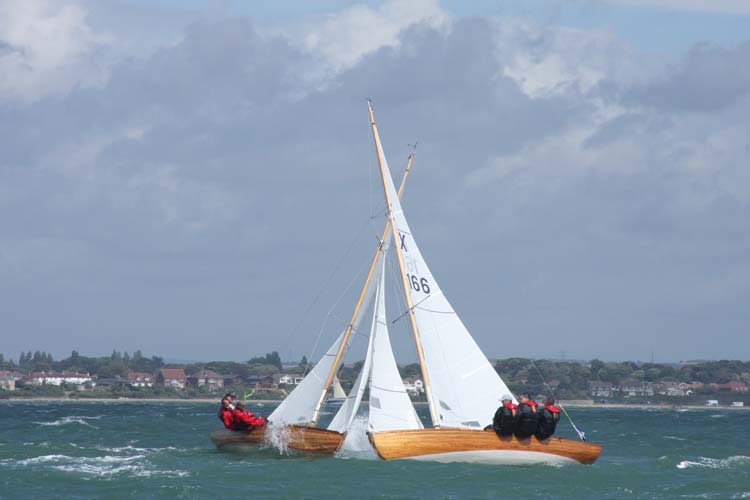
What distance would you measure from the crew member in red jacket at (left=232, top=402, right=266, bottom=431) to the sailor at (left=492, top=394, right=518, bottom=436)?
7532 millimetres

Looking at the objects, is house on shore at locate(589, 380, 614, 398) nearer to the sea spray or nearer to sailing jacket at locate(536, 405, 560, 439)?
the sea spray

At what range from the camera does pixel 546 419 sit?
34.0 metres

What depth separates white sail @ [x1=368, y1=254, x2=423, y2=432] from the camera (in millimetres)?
35312

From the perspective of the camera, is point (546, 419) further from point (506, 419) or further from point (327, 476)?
point (327, 476)

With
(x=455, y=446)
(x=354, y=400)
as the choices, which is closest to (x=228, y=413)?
(x=354, y=400)

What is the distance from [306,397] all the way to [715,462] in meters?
13.0

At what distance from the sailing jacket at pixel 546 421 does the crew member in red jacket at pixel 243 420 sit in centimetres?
841

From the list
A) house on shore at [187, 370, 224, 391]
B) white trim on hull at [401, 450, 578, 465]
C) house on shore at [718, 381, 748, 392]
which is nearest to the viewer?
white trim on hull at [401, 450, 578, 465]

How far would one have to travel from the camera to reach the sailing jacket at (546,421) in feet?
112

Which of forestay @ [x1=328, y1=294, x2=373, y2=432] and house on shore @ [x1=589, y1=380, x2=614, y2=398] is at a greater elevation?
house on shore @ [x1=589, y1=380, x2=614, y2=398]

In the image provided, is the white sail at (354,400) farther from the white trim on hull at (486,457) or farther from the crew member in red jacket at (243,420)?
the white trim on hull at (486,457)

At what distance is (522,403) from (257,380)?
143 meters

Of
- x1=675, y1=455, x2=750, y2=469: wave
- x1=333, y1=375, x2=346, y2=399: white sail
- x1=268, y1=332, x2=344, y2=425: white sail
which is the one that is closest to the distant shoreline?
x1=333, y1=375, x2=346, y2=399: white sail

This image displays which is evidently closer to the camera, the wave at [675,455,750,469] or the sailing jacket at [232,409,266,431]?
the sailing jacket at [232,409,266,431]
